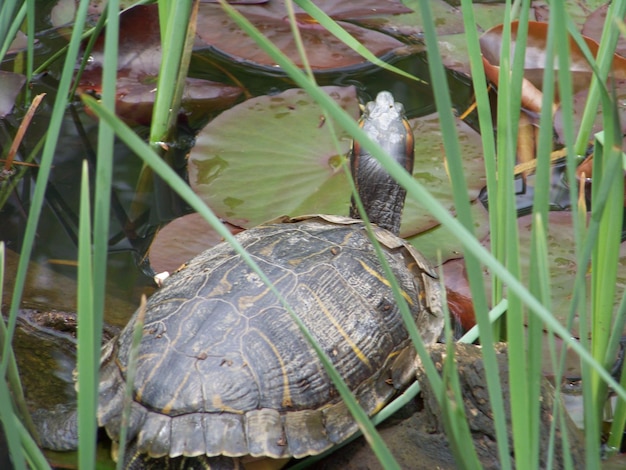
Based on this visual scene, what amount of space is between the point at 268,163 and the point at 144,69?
0.92 metres

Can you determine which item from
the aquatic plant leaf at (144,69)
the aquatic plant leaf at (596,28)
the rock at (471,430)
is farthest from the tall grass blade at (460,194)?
the aquatic plant leaf at (596,28)

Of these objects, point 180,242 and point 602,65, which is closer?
point 602,65

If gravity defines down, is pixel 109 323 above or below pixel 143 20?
below

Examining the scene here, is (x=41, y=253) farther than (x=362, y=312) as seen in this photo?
Yes

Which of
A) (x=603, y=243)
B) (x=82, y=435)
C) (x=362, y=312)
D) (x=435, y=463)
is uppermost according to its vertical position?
(x=82, y=435)

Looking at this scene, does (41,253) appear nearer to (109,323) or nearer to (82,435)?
(109,323)

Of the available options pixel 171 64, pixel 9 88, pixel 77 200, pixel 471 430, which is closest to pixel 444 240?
pixel 471 430

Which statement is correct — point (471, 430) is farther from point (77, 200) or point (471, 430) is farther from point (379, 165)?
point (77, 200)

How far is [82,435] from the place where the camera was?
2.96 ft

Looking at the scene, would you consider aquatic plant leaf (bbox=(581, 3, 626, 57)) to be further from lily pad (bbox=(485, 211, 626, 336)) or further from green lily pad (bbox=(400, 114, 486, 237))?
lily pad (bbox=(485, 211, 626, 336))

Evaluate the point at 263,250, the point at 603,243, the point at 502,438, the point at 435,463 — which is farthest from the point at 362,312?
the point at 502,438

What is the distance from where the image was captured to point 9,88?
309cm

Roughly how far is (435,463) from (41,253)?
5.47 ft

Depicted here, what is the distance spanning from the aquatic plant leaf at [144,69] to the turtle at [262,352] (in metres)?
1.27
